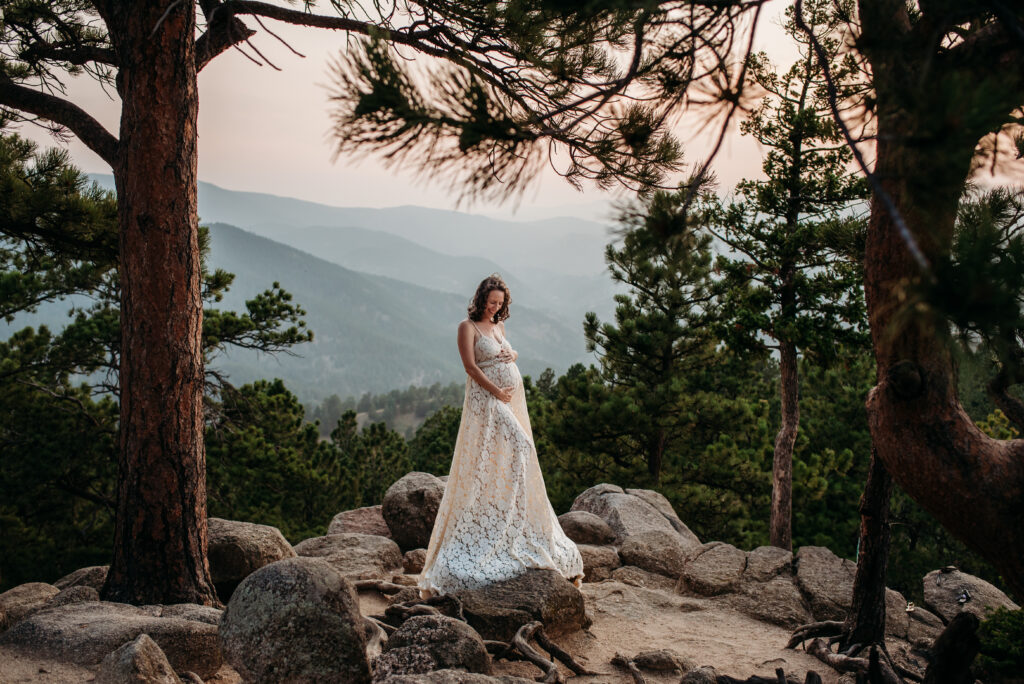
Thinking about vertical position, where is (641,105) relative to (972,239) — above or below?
above

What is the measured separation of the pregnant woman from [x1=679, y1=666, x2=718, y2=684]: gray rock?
1.43 m

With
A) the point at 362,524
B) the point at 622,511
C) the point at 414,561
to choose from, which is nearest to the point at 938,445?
the point at 414,561

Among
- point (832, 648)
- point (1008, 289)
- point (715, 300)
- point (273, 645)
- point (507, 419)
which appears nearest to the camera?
point (1008, 289)

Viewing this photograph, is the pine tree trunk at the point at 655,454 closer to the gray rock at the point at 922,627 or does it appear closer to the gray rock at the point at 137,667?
the gray rock at the point at 922,627

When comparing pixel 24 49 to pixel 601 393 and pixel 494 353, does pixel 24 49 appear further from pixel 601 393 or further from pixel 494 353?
pixel 601 393

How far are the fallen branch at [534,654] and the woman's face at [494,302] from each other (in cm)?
214

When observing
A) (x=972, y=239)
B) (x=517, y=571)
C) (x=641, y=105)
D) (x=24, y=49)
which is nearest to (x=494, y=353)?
(x=517, y=571)

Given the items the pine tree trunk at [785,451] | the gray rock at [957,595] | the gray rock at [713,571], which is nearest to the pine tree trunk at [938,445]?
the gray rock at [957,595]

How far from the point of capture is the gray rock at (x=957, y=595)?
17.7 ft

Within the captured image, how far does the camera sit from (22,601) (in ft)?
16.7

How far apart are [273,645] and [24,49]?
19.7 feet

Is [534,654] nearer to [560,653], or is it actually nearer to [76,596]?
[560,653]

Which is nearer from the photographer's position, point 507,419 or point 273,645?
point 273,645

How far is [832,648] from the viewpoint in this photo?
15.2ft
